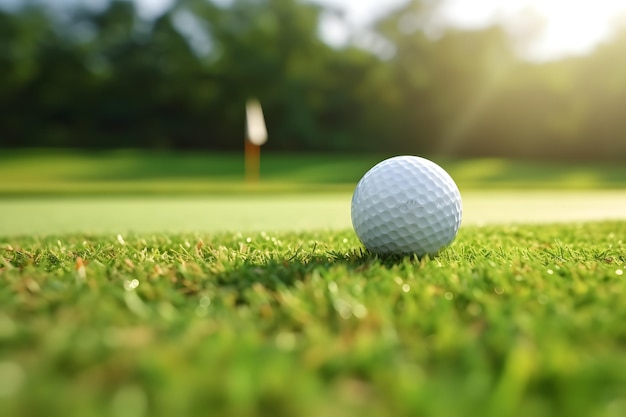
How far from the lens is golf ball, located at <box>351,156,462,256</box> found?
102 inches

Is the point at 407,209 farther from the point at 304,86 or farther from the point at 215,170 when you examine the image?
the point at 304,86

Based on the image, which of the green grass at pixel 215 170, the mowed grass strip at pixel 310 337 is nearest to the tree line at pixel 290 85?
the green grass at pixel 215 170

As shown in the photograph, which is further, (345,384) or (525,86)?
(525,86)

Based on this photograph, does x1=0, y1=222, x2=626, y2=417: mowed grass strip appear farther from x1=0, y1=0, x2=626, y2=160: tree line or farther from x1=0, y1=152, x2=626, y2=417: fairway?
x1=0, y1=0, x2=626, y2=160: tree line

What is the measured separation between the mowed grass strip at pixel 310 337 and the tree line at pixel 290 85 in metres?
24.4

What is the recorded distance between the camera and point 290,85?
1057 inches

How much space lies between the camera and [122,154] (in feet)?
67.6

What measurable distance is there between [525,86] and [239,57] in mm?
13735

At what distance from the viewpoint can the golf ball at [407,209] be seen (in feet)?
8.48

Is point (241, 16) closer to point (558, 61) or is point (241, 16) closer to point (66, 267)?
point (558, 61)

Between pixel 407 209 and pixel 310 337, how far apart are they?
1.34 meters

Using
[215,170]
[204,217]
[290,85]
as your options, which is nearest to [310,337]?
[204,217]

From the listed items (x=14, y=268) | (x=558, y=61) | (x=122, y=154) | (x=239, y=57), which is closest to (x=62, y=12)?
(x=239, y=57)

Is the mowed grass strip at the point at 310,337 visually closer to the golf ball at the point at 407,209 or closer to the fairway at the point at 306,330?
the fairway at the point at 306,330
